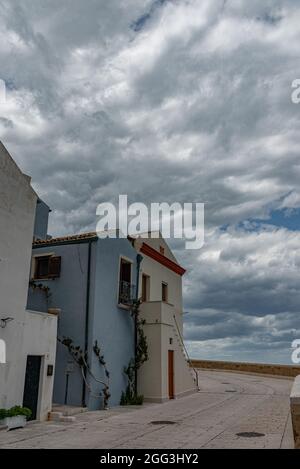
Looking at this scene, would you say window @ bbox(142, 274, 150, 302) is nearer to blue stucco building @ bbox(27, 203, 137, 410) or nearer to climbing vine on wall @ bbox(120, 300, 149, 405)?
climbing vine on wall @ bbox(120, 300, 149, 405)

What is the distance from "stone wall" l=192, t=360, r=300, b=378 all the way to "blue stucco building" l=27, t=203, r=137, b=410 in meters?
17.3

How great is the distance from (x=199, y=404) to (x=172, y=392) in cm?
261

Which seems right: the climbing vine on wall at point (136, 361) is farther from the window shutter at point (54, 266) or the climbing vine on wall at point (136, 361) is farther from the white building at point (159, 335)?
the window shutter at point (54, 266)

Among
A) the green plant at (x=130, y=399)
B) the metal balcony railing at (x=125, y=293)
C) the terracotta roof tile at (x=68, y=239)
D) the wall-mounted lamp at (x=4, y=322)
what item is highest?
the terracotta roof tile at (x=68, y=239)

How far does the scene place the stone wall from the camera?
101 feet

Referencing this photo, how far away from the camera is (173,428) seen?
11.3 metres

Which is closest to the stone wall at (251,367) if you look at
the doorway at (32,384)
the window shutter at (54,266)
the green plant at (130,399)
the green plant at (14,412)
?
the green plant at (130,399)

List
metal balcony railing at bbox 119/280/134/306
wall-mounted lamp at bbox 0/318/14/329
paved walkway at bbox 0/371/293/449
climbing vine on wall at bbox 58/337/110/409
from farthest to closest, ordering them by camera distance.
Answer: metal balcony railing at bbox 119/280/134/306
climbing vine on wall at bbox 58/337/110/409
wall-mounted lamp at bbox 0/318/14/329
paved walkway at bbox 0/371/293/449

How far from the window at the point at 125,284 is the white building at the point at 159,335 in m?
1.43

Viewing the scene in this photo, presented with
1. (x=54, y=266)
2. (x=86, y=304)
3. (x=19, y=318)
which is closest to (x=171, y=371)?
(x=86, y=304)

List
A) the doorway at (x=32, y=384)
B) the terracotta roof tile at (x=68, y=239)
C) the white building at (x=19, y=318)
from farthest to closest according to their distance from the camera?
the terracotta roof tile at (x=68, y=239) < the doorway at (x=32, y=384) < the white building at (x=19, y=318)

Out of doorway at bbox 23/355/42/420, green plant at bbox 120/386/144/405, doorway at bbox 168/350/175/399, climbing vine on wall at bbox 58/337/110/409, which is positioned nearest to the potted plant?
doorway at bbox 23/355/42/420

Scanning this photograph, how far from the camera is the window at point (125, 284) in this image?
17953 millimetres

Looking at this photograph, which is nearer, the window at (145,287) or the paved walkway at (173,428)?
the paved walkway at (173,428)
